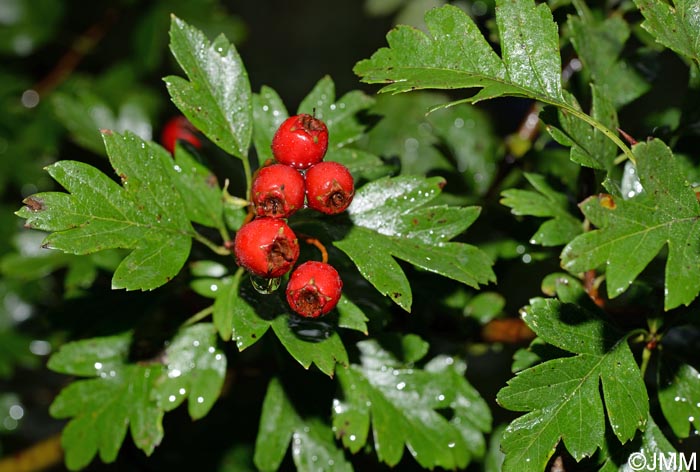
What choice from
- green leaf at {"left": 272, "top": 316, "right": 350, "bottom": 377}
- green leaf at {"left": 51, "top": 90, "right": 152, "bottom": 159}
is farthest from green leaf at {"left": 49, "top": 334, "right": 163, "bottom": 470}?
green leaf at {"left": 51, "top": 90, "right": 152, "bottom": 159}

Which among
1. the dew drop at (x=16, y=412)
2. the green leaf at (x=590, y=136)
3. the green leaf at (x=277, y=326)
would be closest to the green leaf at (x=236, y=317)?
the green leaf at (x=277, y=326)

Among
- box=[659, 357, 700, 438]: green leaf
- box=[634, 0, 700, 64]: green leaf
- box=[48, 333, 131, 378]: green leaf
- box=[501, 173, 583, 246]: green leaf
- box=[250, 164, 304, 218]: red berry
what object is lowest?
box=[48, 333, 131, 378]: green leaf

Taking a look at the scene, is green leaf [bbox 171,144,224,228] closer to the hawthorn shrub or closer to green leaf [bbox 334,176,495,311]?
the hawthorn shrub

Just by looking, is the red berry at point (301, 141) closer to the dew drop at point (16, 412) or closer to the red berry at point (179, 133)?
the red berry at point (179, 133)

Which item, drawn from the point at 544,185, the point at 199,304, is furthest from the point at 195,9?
the point at 544,185

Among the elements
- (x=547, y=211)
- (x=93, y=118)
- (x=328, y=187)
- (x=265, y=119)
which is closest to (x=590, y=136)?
(x=547, y=211)

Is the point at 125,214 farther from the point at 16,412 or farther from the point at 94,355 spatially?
the point at 16,412
